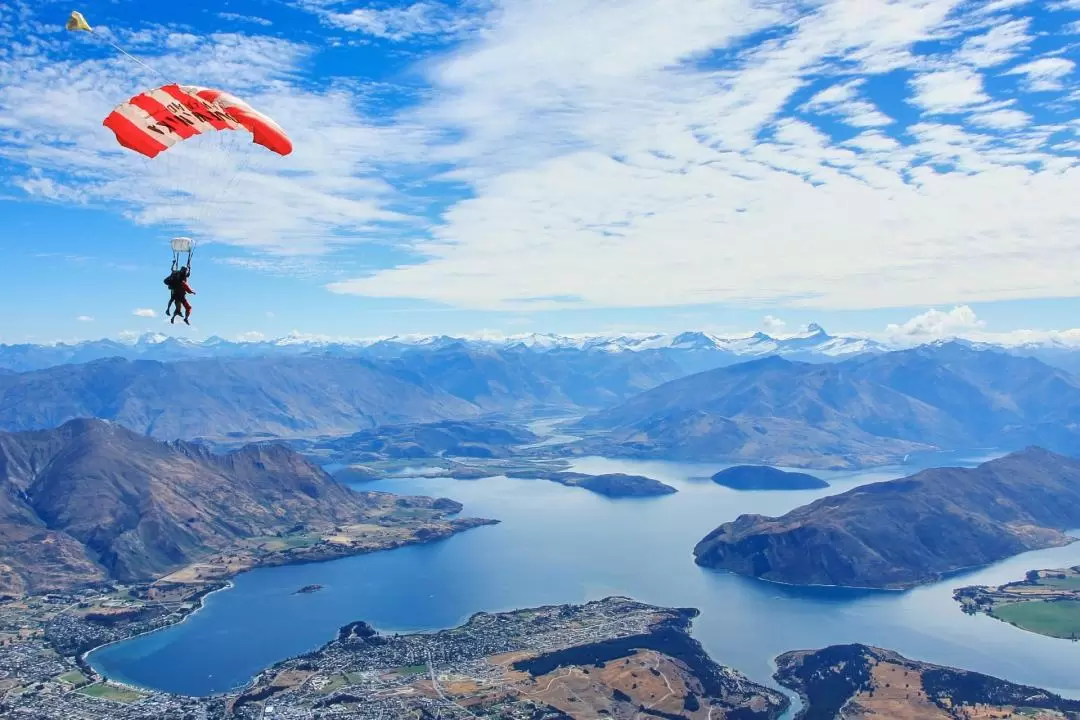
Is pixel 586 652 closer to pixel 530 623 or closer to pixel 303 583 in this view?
pixel 530 623

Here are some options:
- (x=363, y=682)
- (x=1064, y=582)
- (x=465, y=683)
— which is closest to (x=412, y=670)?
(x=363, y=682)

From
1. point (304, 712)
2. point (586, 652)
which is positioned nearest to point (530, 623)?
point (586, 652)

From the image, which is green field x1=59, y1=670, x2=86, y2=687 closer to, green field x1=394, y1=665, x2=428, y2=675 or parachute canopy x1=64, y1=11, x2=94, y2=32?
green field x1=394, y1=665, x2=428, y2=675

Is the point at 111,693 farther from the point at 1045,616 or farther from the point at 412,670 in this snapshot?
the point at 1045,616

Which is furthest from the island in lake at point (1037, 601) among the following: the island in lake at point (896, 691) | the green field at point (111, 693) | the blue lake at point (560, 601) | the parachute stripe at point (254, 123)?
the parachute stripe at point (254, 123)

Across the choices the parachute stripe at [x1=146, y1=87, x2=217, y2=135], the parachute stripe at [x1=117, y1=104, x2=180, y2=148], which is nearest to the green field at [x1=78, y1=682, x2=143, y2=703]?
the parachute stripe at [x1=117, y1=104, x2=180, y2=148]

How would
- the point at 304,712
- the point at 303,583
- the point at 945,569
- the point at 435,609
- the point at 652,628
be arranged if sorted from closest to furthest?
the point at 304,712 → the point at 652,628 → the point at 435,609 → the point at 303,583 → the point at 945,569
